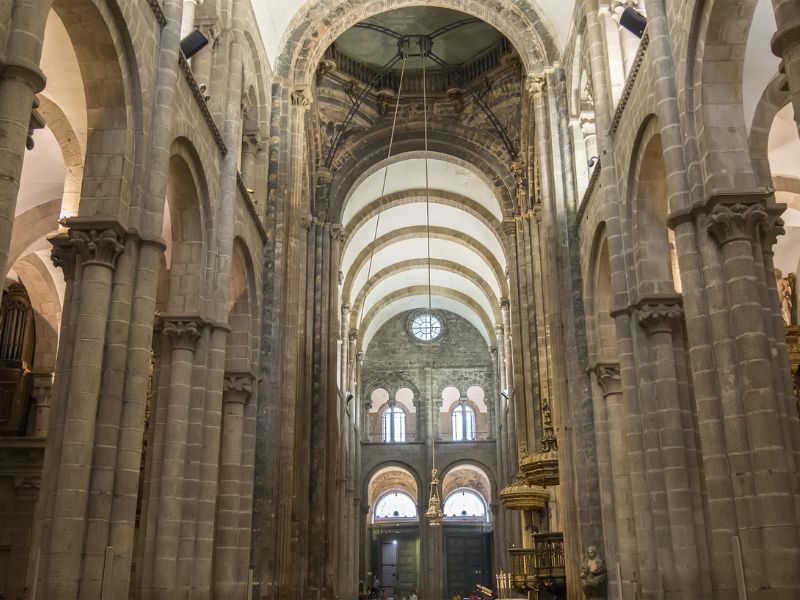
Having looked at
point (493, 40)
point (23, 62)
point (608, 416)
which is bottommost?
point (608, 416)

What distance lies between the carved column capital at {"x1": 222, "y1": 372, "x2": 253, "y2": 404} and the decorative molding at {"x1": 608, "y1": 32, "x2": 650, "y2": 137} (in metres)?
8.28

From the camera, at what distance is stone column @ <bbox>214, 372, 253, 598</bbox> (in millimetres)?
15930

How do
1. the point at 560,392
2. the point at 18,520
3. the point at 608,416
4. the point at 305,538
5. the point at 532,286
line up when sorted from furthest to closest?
the point at 532,286
the point at 305,538
the point at 18,520
the point at 560,392
the point at 608,416

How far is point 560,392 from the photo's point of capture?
18953 mm

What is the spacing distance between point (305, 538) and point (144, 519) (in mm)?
10574

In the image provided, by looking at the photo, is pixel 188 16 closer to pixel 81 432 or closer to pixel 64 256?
pixel 64 256

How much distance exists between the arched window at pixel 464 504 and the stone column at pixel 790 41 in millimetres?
42920

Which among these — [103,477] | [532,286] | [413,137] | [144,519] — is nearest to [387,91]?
[413,137]

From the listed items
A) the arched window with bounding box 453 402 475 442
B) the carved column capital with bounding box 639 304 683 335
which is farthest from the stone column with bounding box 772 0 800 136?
the arched window with bounding box 453 402 475 442

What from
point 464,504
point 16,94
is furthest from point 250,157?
point 464,504

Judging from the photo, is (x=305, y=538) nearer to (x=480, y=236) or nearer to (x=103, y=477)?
(x=103, y=477)

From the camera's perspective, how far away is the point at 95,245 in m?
10.8

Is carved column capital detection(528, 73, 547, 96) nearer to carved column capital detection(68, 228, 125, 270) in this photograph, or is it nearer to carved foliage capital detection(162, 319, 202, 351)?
carved foliage capital detection(162, 319, 202, 351)

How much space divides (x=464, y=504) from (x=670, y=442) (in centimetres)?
3821
